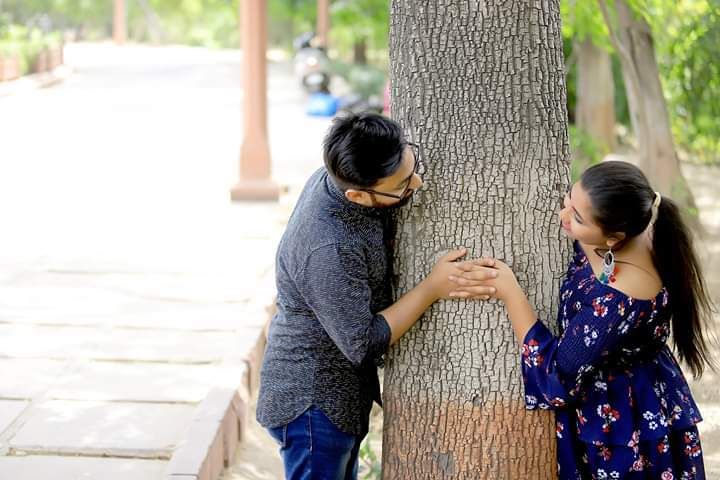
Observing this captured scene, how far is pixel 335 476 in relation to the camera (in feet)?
9.72

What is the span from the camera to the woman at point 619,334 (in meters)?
2.68

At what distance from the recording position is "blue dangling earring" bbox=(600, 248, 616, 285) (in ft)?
8.84

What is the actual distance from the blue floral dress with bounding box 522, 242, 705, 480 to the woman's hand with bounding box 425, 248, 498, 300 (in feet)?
0.58

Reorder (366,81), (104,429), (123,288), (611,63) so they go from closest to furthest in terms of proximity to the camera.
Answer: (104,429) → (123,288) → (611,63) → (366,81)

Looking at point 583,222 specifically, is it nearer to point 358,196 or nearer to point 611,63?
point 358,196

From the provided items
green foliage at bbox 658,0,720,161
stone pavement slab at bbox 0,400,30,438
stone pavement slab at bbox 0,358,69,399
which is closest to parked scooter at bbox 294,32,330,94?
green foliage at bbox 658,0,720,161

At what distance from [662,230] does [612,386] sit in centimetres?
42

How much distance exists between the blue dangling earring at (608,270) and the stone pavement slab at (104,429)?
2.31m

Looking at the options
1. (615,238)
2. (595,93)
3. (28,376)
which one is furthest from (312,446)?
(595,93)

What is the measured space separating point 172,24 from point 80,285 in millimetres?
49066

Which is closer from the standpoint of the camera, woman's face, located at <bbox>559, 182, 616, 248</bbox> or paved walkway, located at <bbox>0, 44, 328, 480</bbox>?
woman's face, located at <bbox>559, 182, 616, 248</bbox>

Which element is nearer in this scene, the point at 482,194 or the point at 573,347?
the point at 573,347

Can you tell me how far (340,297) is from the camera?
268 centimetres

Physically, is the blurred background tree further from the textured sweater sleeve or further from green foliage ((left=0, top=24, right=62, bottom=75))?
the textured sweater sleeve
